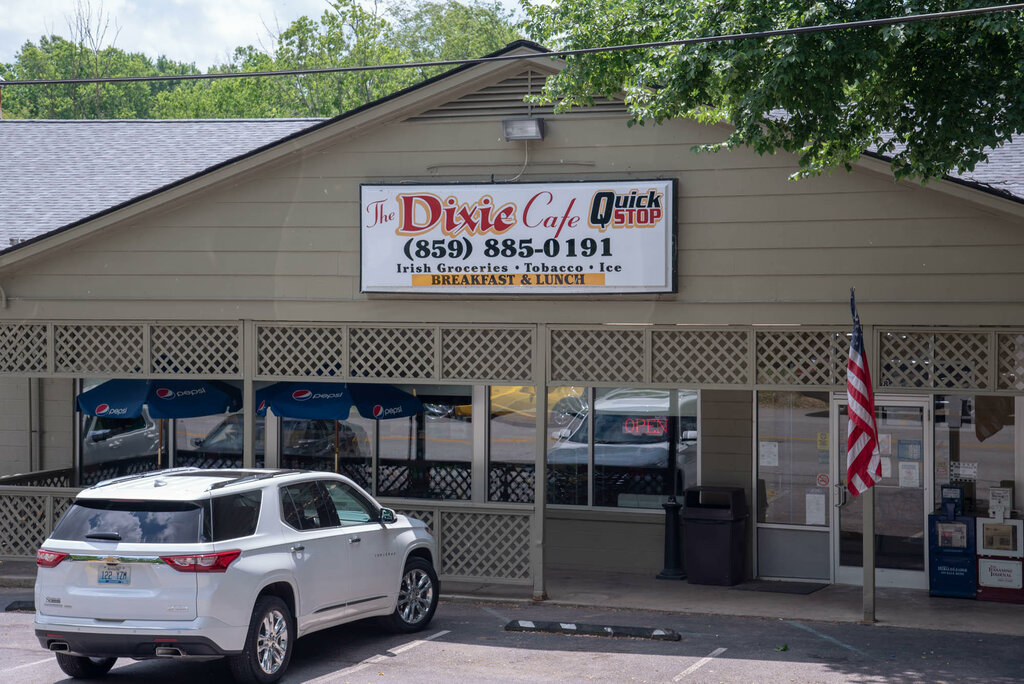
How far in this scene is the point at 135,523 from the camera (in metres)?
8.70

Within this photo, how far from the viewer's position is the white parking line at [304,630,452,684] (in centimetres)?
916

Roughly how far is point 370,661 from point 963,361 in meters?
6.50

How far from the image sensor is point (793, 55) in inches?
382

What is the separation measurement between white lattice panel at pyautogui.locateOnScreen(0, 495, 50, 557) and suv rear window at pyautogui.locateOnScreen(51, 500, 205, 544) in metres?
5.66

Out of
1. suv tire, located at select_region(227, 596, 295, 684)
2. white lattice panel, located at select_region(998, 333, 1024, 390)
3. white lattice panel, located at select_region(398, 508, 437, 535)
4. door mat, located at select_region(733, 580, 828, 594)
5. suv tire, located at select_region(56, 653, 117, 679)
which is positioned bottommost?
door mat, located at select_region(733, 580, 828, 594)

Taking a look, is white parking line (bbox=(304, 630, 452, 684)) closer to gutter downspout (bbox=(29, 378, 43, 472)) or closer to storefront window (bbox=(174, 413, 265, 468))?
storefront window (bbox=(174, 413, 265, 468))

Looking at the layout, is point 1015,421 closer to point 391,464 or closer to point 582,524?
point 582,524

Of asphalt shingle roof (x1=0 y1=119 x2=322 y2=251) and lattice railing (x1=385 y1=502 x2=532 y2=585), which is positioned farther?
asphalt shingle roof (x1=0 y1=119 x2=322 y2=251)

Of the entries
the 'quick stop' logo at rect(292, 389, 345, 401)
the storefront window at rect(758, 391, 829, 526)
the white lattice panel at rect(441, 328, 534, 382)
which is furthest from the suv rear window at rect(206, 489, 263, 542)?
the storefront window at rect(758, 391, 829, 526)

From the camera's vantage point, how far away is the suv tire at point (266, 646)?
8.70 meters

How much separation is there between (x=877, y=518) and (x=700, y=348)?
9.70 ft

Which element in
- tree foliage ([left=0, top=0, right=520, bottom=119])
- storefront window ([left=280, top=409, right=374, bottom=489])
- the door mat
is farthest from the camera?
tree foliage ([left=0, top=0, right=520, bottom=119])

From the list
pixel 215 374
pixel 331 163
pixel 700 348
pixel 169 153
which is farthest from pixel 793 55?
pixel 169 153

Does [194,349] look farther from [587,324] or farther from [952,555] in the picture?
[952,555]
